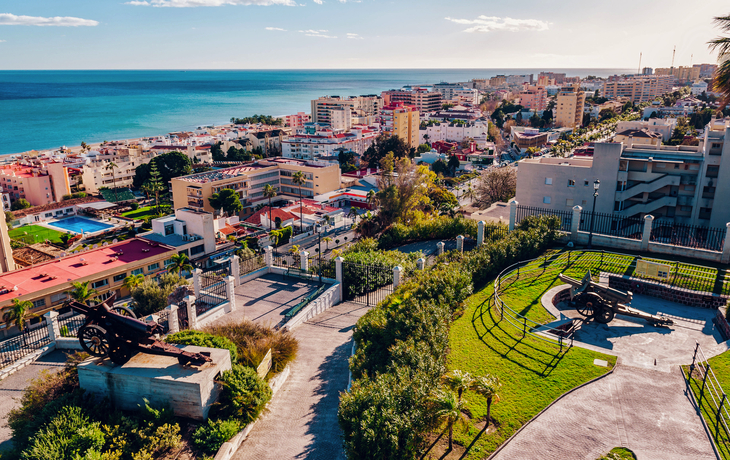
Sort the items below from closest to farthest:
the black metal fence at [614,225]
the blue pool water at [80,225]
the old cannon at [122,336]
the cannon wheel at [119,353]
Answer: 1. the old cannon at [122,336]
2. the cannon wheel at [119,353]
3. the black metal fence at [614,225]
4. the blue pool water at [80,225]

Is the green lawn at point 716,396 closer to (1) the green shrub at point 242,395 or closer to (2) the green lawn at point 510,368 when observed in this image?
(2) the green lawn at point 510,368

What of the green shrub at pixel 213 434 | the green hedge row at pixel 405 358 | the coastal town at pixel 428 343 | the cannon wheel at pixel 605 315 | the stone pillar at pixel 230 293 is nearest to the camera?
the green hedge row at pixel 405 358

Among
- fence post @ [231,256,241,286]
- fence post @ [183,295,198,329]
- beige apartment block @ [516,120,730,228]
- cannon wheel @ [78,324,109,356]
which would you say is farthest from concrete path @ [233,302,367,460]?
beige apartment block @ [516,120,730,228]

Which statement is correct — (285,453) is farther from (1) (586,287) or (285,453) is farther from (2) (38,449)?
(1) (586,287)

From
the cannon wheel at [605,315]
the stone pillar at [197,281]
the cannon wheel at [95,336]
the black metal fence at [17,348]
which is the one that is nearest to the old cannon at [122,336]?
the cannon wheel at [95,336]

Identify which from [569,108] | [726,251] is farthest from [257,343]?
[569,108]

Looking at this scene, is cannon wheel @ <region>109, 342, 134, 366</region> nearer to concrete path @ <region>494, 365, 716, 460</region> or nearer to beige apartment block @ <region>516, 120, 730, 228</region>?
concrete path @ <region>494, 365, 716, 460</region>
